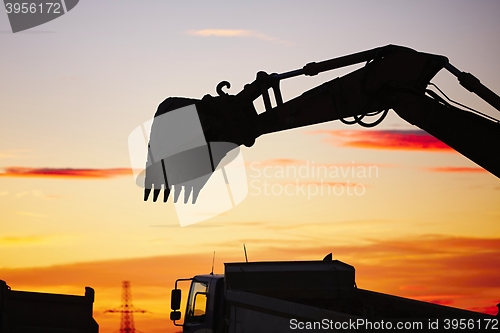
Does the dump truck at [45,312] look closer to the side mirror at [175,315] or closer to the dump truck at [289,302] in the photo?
the side mirror at [175,315]

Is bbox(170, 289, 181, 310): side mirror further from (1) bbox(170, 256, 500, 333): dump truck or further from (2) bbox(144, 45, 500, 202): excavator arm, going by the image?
(2) bbox(144, 45, 500, 202): excavator arm

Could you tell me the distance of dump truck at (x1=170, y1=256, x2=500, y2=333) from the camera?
354 inches

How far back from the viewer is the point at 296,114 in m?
12.6

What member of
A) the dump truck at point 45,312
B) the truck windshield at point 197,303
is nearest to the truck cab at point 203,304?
the truck windshield at point 197,303

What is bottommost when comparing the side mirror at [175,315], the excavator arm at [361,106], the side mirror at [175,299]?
the side mirror at [175,315]

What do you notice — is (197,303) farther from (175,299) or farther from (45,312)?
(45,312)

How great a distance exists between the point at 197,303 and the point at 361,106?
4600 mm

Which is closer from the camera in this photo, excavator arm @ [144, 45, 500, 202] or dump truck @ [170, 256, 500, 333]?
dump truck @ [170, 256, 500, 333]

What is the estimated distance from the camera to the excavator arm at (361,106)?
11312 mm

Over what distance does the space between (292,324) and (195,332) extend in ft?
13.6

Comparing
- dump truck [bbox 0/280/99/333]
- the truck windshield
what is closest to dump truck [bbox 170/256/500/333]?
the truck windshield

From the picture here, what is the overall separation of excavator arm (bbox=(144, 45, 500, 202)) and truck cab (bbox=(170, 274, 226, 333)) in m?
1.87

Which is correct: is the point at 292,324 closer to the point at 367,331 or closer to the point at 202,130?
the point at 367,331

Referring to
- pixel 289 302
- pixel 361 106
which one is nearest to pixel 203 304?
pixel 289 302
